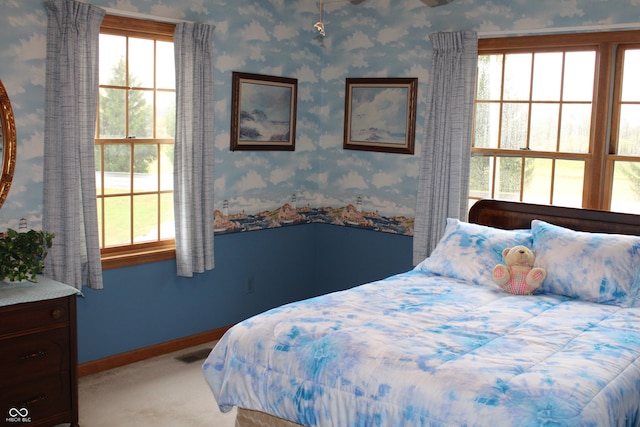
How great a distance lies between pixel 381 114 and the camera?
17.9 feet

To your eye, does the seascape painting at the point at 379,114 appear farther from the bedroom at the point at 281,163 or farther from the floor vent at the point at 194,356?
the floor vent at the point at 194,356

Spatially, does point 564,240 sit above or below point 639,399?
above

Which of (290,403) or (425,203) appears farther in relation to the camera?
(425,203)

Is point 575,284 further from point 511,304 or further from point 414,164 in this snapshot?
point 414,164

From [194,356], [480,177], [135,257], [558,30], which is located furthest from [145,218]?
[558,30]

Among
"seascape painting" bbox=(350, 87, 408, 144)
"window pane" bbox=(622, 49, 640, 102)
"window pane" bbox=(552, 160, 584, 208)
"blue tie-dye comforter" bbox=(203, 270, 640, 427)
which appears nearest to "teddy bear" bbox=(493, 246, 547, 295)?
"blue tie-dye comforter" bbox=(203, 270, 640, 427)

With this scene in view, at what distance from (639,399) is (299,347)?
1.37 metres

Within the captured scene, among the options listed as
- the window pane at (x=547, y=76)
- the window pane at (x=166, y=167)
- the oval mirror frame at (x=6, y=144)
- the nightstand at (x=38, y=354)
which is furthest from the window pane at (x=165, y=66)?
the window pane at (x=547, y=76)

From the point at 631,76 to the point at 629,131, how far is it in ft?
1.13

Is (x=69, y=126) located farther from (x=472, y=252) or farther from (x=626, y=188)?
(x=626, y=188)

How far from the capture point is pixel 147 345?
4754mm

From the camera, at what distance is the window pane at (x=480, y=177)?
4973 millimetres

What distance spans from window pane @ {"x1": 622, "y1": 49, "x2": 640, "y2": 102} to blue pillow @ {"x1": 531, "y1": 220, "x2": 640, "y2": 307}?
97 centimetres

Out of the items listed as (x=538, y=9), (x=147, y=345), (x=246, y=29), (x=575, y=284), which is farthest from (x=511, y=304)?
(x=246, y=29)
